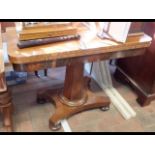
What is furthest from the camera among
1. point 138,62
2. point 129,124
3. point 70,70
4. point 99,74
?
point 99,74

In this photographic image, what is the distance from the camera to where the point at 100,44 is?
125 cm

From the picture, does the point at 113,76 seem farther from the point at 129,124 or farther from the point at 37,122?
the point at 37,122

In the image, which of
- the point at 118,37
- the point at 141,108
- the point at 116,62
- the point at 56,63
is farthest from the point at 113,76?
the point at 56,63

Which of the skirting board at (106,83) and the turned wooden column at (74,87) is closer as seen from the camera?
the turned wooden column at (74,87)

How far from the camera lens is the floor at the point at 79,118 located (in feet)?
5.13

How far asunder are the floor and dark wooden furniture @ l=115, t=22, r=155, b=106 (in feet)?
0.33

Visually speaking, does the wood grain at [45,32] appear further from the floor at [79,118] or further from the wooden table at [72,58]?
the floor at [79,118]

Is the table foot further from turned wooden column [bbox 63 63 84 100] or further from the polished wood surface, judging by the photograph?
the polished wood surface

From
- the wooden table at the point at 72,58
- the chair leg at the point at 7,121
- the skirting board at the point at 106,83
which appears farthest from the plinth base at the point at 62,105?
the chair leg at the point at 7,121

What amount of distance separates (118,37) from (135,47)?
0.13m

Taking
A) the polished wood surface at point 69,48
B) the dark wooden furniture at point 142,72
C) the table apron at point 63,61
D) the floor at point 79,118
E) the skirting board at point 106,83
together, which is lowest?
the floor at point 79,118

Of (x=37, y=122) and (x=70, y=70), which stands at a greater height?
(x=70, y=70)

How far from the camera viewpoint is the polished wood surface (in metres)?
1.12

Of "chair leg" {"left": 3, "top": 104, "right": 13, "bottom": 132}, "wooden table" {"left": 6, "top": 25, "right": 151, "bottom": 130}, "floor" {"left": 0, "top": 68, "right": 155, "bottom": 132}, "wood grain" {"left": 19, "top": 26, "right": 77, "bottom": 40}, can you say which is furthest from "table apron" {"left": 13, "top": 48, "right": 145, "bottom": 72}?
"floor" {"left": 0, "top": 68, "right": 155, "bottom": 132}
